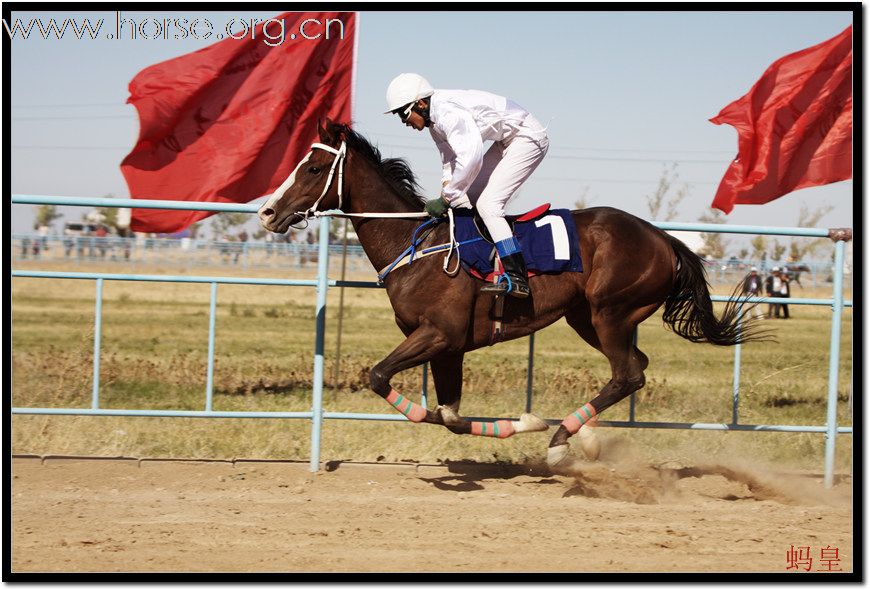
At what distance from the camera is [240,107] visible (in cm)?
832

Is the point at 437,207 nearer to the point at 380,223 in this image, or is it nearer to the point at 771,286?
the point at 380,223

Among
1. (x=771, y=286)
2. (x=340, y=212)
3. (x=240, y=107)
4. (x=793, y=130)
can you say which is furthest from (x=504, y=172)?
(x=771, y=286)

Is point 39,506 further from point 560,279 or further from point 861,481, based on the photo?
point 861,481

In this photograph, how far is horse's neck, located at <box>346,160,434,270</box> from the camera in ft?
22.0

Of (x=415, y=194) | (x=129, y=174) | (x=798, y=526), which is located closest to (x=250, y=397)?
(x=129, y=174)

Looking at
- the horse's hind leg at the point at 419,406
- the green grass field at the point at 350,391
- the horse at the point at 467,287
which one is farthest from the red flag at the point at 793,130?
the horse's hind leg at the point at 419,406

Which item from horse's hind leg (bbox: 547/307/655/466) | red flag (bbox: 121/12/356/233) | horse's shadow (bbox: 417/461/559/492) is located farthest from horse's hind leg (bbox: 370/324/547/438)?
red flag (bbox: 121/12/356/233)

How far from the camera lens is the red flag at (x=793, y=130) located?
8.02 m

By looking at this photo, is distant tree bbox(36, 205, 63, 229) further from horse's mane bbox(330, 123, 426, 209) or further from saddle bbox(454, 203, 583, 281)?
saddle bbox(454, 203, 583, 281)

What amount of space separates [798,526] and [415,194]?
11.4ft

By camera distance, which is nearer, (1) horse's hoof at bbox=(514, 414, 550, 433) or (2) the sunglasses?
(2) the sunglasses

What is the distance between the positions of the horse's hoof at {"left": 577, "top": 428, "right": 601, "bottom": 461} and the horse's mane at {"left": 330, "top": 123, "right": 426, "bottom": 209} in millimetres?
2064

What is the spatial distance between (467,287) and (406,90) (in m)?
1.42

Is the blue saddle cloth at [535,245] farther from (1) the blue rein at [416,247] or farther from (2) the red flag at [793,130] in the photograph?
(2) the red flag at [793,130]
